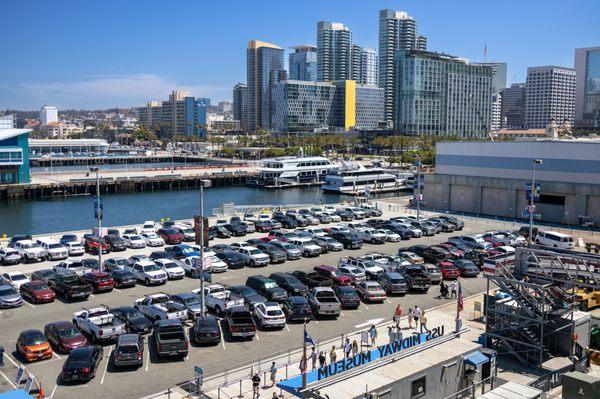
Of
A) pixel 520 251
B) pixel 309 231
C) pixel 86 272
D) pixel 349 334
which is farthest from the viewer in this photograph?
pixel 309 231

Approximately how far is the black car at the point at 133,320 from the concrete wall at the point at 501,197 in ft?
152

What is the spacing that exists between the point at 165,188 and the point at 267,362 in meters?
101

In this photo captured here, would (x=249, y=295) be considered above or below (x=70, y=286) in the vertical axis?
below

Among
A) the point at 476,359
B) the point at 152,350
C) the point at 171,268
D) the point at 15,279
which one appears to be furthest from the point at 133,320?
the point at 476,359

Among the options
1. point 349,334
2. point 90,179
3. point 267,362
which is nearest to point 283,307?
point 349,334

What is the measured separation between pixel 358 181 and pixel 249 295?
8055 centimetres

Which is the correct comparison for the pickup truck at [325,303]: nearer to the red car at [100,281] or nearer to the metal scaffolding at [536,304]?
the metal scaffolding at [536,304]

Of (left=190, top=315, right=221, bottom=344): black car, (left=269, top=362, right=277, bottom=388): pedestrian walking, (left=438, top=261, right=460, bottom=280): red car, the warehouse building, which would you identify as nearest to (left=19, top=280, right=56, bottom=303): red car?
(left=190, top=315, right=221, bottom=344): black car

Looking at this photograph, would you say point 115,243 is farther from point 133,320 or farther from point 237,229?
point 133,320

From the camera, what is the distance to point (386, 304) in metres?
31.0

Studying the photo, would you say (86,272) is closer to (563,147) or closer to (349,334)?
(349,334)

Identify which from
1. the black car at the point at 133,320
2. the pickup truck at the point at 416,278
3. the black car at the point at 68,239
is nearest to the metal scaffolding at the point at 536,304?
the pickup truck at the point at 416,278

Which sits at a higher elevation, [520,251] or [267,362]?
[520,251]

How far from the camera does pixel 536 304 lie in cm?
2303
